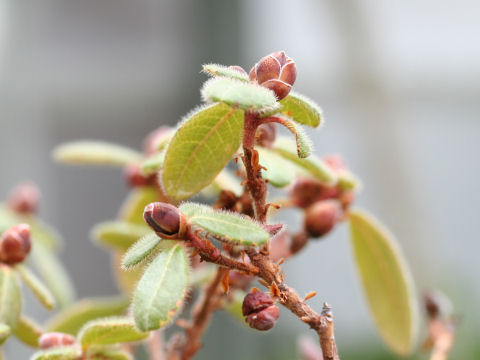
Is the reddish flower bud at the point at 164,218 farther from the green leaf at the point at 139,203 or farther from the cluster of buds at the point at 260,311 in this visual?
the green leaf at the point at 139,203

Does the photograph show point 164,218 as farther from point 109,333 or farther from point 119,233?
point 119,233

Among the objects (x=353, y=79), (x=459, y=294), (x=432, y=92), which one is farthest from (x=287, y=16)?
(x=459, y=294)

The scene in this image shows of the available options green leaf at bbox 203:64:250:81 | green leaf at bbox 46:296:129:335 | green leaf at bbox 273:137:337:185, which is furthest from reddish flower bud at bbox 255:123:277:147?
green leaf at bbox 46:296:129:335

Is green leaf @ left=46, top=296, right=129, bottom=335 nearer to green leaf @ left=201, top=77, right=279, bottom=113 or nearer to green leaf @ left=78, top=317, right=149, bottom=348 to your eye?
green leaf @ left=78, top=317, right=149, bottom=348

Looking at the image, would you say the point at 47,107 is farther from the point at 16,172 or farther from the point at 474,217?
the point at 474,217

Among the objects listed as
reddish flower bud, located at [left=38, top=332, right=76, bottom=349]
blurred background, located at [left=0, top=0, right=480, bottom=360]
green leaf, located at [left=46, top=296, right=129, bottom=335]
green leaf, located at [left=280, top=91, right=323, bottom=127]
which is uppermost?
green leaf, located at [left=280, top=91, right=323, bottom=127]

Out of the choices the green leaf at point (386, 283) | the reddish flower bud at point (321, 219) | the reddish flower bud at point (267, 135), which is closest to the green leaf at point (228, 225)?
the reddish flower bud at point (267, 135)
